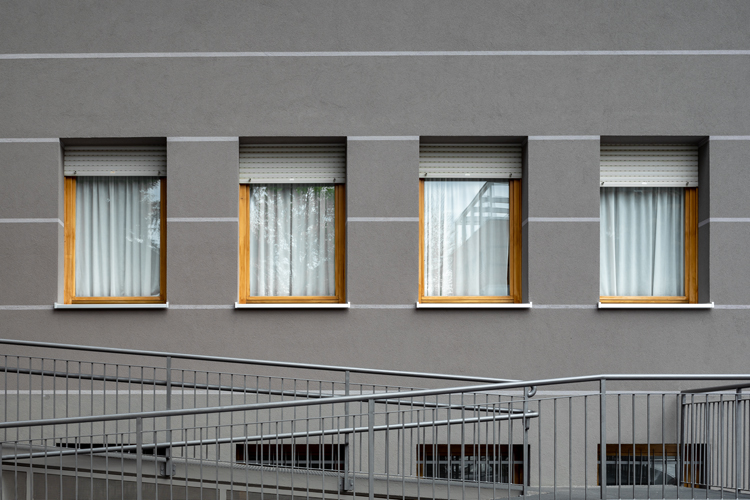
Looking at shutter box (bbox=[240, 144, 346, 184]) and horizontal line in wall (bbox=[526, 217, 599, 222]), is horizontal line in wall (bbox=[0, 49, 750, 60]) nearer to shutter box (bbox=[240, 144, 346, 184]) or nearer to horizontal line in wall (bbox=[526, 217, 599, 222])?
shutter box (bbox=[240, 144, 346, 184])

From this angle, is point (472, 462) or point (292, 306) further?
point (292, 306)

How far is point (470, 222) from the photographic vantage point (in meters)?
7.83

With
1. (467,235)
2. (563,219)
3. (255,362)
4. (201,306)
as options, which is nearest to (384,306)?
(467,235)

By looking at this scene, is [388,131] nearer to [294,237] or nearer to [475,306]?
[294,237]

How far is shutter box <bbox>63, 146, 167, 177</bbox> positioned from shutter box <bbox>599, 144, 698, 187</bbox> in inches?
180

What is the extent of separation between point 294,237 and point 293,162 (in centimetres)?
78

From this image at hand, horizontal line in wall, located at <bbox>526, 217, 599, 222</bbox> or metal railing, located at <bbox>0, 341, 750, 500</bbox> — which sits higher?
horizontal line in wall, located at <bbox>526, 217, 599, 222</bbox>

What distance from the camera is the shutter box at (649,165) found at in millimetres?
7699

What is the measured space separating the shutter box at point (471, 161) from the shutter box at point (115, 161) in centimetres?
271

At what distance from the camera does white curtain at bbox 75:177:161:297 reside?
7.76 meters

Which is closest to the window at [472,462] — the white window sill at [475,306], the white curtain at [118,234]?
the white window sill at [475,306]

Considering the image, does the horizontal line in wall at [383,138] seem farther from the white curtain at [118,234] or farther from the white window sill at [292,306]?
the white curtain at [118,234]

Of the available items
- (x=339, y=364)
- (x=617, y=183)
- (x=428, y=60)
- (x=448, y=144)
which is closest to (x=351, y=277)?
(x=339, y=364)

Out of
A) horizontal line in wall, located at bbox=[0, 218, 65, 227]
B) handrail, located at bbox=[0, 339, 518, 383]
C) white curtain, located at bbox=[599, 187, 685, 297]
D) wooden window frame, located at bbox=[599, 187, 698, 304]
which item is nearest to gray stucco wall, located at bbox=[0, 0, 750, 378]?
horizontal line in wall, located at bbox=[0, 218, 65, 227]
